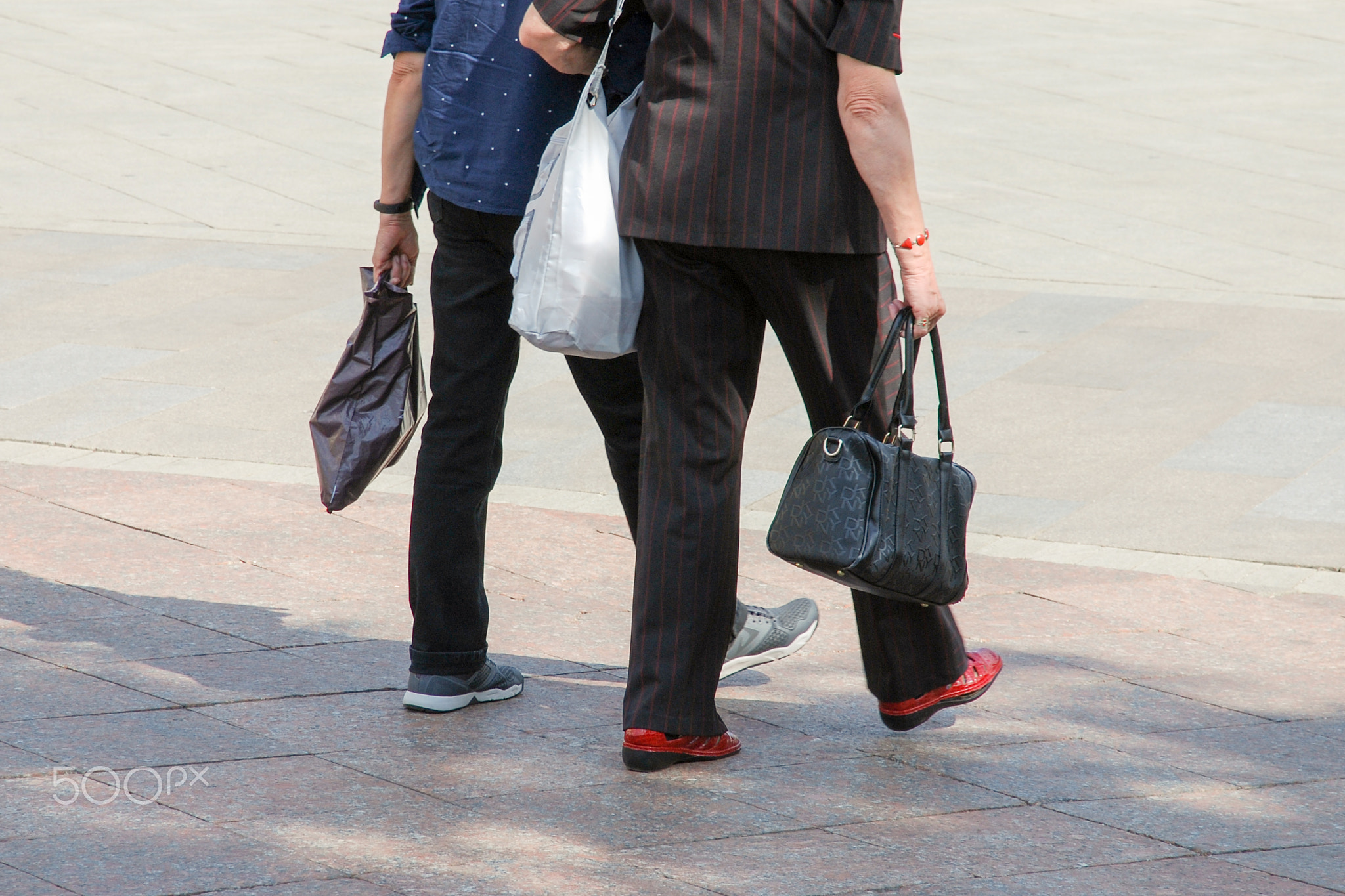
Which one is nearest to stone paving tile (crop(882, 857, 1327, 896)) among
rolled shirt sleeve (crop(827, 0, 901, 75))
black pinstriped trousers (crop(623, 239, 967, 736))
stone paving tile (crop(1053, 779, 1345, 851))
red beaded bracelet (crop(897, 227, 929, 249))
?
stone paving tile (crop(1053, 779, 1345, 851))

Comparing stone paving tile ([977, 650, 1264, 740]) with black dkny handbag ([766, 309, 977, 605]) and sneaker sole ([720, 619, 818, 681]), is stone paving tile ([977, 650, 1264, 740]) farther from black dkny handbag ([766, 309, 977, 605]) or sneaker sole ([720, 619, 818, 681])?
black dkny handbag ([766, 309, 977, 605])

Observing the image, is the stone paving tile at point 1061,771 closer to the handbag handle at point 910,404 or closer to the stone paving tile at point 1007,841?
the stone paving tile at point 1007,841

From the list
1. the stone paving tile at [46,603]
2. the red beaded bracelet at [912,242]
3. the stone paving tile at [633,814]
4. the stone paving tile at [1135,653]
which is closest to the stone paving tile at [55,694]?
the stone paving tile at [46,603]

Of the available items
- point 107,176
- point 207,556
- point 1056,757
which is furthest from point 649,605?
point 107,176

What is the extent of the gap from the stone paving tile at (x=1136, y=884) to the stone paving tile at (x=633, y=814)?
351 millimetres

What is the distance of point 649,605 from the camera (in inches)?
127

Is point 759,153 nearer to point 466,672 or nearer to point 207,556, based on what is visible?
point 466,672

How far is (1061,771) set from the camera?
3236 millimetres

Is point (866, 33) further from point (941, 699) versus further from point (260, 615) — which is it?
point (260, 615)

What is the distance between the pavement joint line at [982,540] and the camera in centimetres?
443

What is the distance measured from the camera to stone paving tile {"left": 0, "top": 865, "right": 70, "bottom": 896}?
2605 millimetres

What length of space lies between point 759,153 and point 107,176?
7815 mm

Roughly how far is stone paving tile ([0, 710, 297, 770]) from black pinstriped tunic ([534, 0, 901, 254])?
1.23 metres

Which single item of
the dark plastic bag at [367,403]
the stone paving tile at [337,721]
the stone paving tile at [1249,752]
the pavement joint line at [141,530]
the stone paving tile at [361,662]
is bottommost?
the pavement joint line at [141,530]
